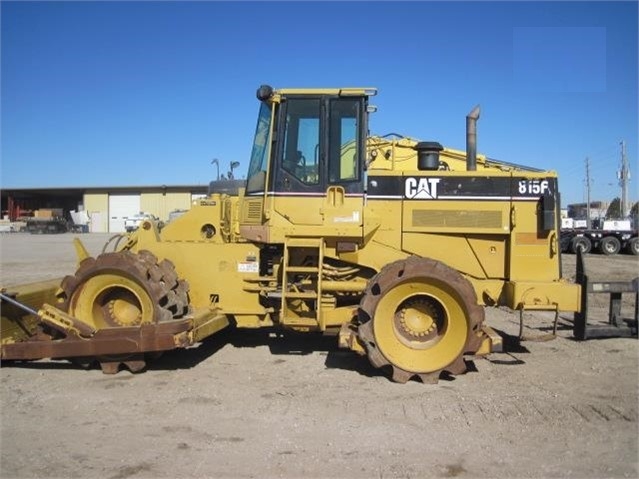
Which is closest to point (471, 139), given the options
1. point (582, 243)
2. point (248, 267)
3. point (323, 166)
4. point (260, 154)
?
point (323, 166)

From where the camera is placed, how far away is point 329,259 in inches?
277

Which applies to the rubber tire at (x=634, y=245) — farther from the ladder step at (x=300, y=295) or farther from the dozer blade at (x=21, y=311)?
the dozer blade at (x=21, y=311)

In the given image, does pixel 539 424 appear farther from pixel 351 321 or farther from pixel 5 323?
pixel 5 323

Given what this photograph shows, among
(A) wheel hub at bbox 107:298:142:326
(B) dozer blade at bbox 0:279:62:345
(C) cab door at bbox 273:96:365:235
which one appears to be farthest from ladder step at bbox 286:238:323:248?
(B) dozer blade at bbox 0:279:62:345

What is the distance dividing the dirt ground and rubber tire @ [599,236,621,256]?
2410cm

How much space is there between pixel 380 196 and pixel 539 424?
122 inches

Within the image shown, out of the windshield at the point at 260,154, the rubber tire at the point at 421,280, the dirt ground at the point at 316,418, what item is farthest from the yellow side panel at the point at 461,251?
the windshield at the point at 260,154

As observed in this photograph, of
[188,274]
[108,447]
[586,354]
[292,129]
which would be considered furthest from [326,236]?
[586,354]

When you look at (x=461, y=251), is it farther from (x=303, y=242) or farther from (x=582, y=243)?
(x=582, y=243)

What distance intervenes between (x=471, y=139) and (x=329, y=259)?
94.8 inches

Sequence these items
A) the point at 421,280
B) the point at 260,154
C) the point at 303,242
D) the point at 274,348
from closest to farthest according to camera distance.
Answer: the point at 421,280 → the point at 303,242 → the point at 260,154 → the point at 274,348

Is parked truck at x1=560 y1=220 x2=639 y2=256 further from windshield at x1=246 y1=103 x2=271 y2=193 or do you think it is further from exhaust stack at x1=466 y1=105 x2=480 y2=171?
windshield at x1=246 y1=103 x2=271 y2=193

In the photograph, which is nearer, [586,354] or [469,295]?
[469,295]

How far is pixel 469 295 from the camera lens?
20.5 feet
